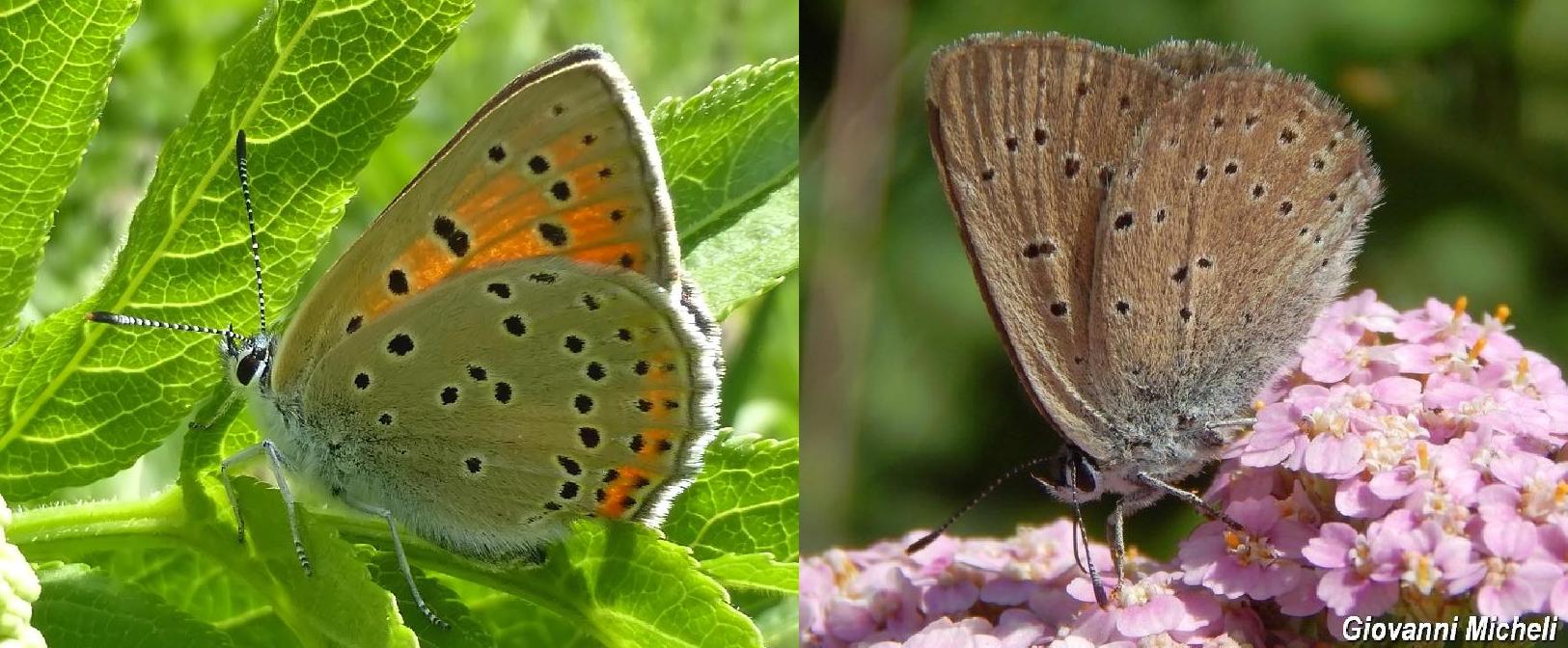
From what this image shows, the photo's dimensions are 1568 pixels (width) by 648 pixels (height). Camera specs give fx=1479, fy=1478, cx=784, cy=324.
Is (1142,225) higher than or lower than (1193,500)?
higher

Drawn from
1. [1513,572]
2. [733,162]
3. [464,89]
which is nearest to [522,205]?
[733,162]

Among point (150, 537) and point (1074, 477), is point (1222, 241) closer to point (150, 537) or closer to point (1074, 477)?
point (1074, 477)

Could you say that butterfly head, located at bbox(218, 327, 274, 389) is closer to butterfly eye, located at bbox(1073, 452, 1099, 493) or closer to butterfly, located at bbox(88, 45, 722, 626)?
butterfly, located at bbox(88, 45, 722, 626)

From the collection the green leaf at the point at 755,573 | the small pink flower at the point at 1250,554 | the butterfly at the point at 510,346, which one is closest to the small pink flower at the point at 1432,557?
the small pink flower at the point at 1250,554

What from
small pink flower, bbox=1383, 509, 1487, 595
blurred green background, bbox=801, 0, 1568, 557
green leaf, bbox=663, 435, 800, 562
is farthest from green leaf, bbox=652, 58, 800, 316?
blurred green background, bbox=801, 0, 1568, 557

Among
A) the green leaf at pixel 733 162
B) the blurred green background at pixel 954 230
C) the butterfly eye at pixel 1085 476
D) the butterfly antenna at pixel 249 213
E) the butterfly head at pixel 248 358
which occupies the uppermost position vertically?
the blurred green background at pixel 954 230

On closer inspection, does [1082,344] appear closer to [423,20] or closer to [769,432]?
[423,20]

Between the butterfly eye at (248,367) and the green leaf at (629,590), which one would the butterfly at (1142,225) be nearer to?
the green leaf at (629,590)
